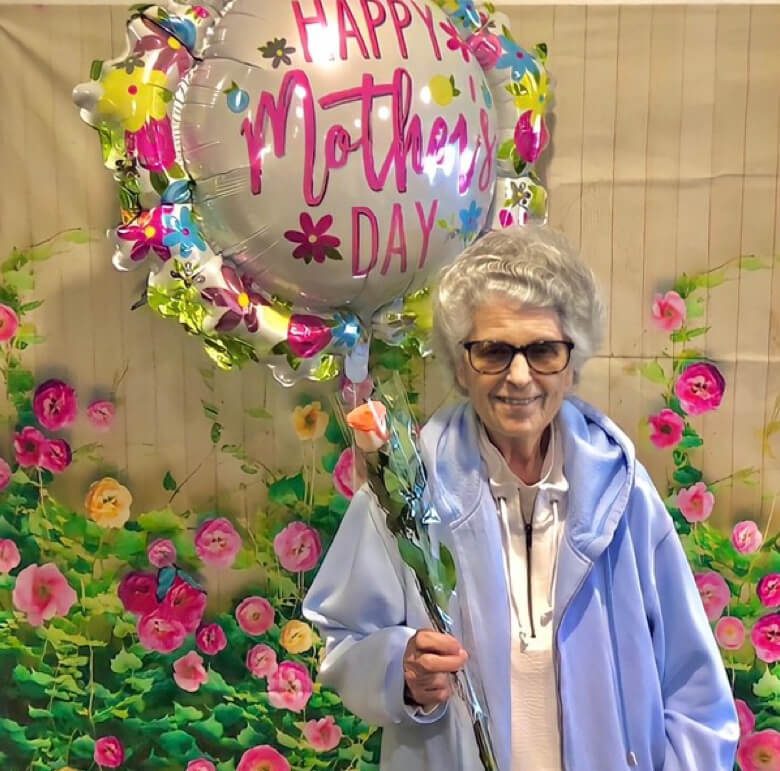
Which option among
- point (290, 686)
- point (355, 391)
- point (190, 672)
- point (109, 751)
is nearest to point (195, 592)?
point (190, 672)

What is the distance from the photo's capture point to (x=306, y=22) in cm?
132

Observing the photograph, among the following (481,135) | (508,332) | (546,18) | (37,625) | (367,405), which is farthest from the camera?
(37,625)

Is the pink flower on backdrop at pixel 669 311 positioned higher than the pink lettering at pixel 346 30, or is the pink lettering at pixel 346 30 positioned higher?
the pink lettering at pixel 346 30

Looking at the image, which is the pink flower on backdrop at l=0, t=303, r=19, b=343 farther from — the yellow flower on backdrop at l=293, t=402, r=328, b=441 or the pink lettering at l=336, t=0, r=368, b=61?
the pink lettering at l=336, t=0, r=368, b=61

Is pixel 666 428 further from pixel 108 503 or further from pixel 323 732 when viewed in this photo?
pixel 108 503

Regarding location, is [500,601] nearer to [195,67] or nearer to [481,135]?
[481,135]

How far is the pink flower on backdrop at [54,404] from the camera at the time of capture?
1747 mm

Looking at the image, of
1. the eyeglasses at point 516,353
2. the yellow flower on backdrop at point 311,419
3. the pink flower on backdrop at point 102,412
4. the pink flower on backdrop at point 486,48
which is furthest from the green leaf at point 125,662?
the pink flower on backdrop at point 486,48

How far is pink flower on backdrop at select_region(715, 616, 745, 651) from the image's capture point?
173 cm

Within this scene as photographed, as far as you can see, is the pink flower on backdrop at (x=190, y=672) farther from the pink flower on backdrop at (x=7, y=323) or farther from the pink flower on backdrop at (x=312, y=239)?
the pink flower on backdrop at (x=312, y=239)

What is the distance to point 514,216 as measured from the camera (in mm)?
1519

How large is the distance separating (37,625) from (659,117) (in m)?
1.52

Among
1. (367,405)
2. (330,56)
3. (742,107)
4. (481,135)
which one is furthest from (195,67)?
(742,107)

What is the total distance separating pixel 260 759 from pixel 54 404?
0.79 metres
